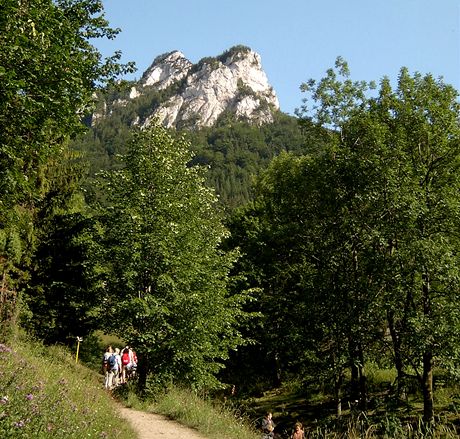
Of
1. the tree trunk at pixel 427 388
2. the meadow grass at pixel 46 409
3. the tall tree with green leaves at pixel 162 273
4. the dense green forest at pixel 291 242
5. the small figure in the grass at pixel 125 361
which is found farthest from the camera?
the small figure in the grass at pixel 125 361

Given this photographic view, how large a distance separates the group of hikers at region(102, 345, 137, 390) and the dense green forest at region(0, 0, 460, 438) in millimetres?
1575

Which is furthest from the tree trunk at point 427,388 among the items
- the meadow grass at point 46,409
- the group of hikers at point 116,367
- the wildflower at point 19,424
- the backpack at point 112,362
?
the wildflower at point 19,424

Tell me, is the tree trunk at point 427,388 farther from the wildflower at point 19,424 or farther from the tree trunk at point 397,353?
the wildflower at point 19,424

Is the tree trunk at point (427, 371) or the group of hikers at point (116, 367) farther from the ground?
the tree trunk at point (427, 371)

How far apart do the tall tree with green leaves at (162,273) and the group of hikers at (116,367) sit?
1647 mm

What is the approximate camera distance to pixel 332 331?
56.9 ft

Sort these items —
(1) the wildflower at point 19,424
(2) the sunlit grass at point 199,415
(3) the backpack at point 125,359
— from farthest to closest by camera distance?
(3) the backpack at point 125,359 → (2) the sunlit grass at point 199,415 → (1) the wildflower at point 19,424

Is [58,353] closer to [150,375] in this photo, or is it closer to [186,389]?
[150,375]

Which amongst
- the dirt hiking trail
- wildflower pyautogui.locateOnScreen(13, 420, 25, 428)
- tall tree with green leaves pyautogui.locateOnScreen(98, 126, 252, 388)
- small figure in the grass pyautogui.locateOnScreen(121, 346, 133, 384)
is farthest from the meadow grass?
small figure in the grass pyautogui.locateOnScreen(121, 346, 133, 384)

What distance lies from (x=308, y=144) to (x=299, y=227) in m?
3.53

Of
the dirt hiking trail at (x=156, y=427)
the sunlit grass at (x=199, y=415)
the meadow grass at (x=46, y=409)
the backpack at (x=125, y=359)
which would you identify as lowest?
the dirt hiking trail at (x=156, y=427)

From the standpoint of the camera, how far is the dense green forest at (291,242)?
14.1 meters

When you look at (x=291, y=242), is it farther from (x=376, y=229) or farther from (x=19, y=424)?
(x=19, y=424)

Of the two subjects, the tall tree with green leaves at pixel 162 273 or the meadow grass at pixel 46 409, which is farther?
the tall tree with green leaves at pixel 162 273
